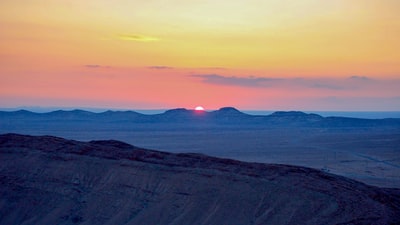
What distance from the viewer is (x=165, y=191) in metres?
37.4

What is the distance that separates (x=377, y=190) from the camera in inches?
1387

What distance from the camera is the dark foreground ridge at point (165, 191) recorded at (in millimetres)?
32156

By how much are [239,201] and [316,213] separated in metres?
5.35

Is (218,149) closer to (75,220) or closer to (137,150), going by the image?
(137,150)

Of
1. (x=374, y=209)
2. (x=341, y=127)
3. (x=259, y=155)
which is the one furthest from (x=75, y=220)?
(x=341, y=127)

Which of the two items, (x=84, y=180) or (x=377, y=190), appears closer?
(x=377, y=190)

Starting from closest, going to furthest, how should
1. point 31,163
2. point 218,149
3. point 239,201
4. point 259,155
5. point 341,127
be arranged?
point 239,201, point 31,163, point 259,155, point 218,149, point 341,127

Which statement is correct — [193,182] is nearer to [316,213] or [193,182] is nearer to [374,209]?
[316,213]

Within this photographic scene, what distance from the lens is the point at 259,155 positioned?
95.4 metres

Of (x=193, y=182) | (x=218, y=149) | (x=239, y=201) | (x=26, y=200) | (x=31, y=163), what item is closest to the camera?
(x=239, y=201)

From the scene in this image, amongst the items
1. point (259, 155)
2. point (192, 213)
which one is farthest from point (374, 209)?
point (259, 155)

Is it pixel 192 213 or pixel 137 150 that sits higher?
pixel 137 150

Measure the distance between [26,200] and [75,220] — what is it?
527cm

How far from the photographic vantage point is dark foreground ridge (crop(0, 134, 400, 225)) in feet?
105
